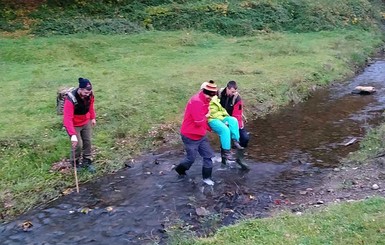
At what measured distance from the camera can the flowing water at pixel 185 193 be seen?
9.68 meters

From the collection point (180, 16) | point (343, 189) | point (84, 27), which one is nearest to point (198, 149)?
point (343, 189)

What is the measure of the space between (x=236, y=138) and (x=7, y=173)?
5.18 meters

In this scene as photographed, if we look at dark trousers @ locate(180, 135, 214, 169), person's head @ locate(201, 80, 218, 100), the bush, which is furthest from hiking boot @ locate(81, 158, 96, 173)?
the bush

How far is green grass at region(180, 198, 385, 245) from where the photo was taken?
26.0 feet

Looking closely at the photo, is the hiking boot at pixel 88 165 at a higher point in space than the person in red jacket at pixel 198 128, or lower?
lower

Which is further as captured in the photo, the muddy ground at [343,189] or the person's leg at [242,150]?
the person's leg at [242,150]

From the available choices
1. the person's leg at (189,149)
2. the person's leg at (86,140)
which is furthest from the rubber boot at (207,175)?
the person's leg at (86,140)

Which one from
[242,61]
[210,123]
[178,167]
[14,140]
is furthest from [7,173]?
[242,61]

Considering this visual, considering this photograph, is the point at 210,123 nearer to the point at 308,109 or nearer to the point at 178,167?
Result: the point at 178,167

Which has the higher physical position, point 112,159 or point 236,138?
point 236,138

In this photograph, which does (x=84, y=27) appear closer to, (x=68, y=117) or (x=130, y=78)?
(x=130, y=78)

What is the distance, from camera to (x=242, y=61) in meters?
23.7

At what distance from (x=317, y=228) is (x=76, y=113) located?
5948mm

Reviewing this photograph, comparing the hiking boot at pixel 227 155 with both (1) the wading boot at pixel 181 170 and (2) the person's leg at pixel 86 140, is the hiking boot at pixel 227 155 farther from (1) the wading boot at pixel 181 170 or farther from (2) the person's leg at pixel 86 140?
(2) the person's leg at pixel 86 140
